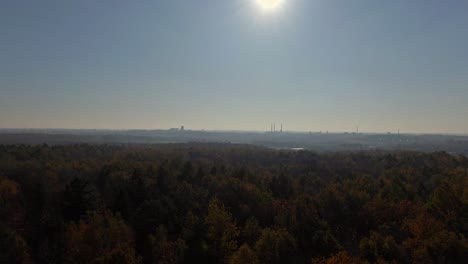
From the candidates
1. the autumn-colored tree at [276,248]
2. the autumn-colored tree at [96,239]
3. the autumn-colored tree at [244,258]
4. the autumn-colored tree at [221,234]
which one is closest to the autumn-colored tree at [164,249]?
the autumn-colored tree at [96,239]

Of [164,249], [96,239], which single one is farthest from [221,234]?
[96,239]

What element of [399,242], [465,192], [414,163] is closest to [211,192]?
[399,242]

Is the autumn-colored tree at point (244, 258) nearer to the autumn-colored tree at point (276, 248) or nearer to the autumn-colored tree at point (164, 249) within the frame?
the autumn-colored tree at point (276, 248)

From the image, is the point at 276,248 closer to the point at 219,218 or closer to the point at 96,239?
the point at 219,218

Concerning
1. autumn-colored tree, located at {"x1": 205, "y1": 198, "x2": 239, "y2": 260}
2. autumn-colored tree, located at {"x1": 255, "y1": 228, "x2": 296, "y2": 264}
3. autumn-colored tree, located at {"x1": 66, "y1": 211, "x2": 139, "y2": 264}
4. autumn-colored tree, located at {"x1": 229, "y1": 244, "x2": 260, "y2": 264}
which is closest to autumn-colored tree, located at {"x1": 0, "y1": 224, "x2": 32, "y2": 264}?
autumn-colored tree, located at {"x1": 66, "y1": 211, "x2": 139, "y2": 264}

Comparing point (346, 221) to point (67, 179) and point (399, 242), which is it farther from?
point (67, 179)

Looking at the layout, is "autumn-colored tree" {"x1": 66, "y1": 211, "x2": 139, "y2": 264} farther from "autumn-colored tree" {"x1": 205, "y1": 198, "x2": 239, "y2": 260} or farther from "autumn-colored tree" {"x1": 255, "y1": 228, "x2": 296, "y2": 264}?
"autumn-colored tree" {"x1": 255, "y1": 228, "x2": 296, "y2": 264}

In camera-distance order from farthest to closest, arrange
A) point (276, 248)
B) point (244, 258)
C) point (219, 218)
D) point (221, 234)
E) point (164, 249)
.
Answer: point (219, 218), point (221, 234), point (164, 249), point (276, 248), point (244, 258)

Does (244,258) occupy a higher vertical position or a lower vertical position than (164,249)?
higher

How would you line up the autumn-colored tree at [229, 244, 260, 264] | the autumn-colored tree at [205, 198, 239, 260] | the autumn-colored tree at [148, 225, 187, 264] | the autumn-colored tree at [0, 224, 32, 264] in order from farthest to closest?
the autumn-colored tree at [205, 198, 239, 260]
the autumn-colored tree at [148, 225, 187, 264]
the autumn-colored tree at [0, 224, 32, 264]
the autumn-colored tree at [229, 244, 260, 264]
